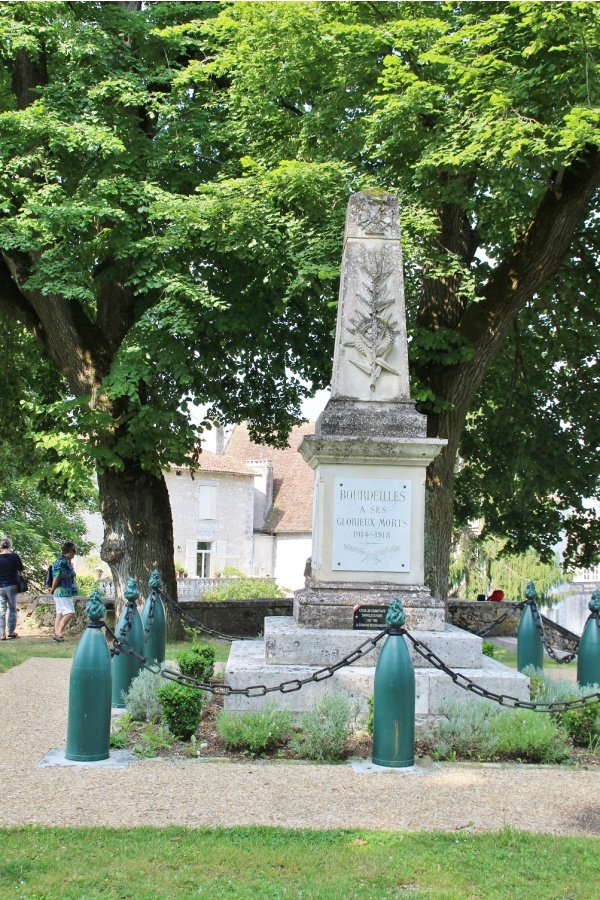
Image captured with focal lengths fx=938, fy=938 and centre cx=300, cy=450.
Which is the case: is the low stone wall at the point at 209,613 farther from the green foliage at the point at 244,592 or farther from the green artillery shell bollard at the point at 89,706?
the green artillery shell bollard at the point at 89,706

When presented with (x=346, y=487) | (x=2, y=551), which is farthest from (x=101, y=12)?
(x=346, y=487)

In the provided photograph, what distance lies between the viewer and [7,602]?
674 inches

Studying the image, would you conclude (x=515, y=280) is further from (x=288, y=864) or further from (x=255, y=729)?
(x=288, y=864)

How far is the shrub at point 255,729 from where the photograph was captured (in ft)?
22.9

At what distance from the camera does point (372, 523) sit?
874 centimetres

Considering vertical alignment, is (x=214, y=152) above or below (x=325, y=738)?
above

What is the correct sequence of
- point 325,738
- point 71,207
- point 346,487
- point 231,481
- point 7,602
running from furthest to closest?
point 231,481, point 7,602, point 71,207, point 346,487, point 325,738

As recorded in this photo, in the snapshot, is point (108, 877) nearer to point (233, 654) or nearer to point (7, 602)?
point (233, 654)

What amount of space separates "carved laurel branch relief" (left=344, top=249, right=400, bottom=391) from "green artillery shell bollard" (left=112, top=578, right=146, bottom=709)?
122 inches

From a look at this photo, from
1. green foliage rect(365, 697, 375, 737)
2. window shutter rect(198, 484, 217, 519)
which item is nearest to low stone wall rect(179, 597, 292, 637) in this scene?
green foliage rect(365, 697, 375, 737)

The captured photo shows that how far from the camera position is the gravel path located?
5.30 meters

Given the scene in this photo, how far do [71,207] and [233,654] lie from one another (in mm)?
7126

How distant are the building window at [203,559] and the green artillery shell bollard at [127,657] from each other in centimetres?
4055

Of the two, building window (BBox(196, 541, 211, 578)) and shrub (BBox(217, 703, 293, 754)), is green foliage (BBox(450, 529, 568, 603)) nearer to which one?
building window (BBox(196, 541, 211, 578))
